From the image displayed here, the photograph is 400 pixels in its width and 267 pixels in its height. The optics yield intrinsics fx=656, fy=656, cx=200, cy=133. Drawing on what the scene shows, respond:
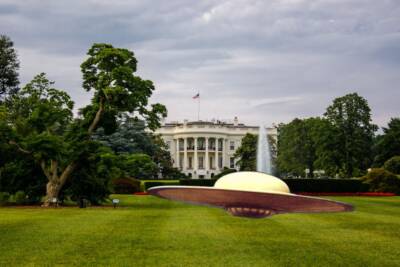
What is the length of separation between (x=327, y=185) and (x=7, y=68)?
1568 inches

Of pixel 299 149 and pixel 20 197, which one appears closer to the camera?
pixel 20 197

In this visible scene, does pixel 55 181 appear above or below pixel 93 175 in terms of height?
below

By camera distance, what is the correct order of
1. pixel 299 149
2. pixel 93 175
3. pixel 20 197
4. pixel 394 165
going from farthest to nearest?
pixel 299 149 < pixel 394 165 < pixel 20 197 < pixel 93 175

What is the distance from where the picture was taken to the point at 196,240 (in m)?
16.6

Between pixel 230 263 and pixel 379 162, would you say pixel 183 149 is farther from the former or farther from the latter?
pixel 230 263

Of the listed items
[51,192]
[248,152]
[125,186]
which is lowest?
[51,192]

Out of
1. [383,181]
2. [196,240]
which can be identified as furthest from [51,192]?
[383,181]

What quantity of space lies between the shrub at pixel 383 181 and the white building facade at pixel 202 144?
65.2 metres

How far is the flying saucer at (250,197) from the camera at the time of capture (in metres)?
6.29

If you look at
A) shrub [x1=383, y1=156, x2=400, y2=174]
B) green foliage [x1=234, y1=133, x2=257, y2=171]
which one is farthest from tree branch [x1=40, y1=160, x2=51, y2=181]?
green foliage [x1=234, y1=133, x2=257, y2=171]

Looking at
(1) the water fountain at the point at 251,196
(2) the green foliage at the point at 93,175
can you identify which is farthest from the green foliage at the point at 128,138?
(1) the water fountain at the point at 251,196

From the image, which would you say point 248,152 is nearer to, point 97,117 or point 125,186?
point 125,186

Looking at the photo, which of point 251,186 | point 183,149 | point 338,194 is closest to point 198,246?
point 251,186

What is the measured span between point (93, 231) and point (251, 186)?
12.7 metres
